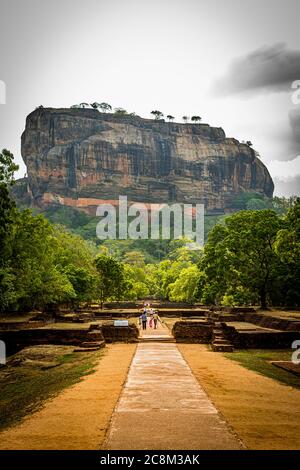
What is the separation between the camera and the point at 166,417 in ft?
24.6

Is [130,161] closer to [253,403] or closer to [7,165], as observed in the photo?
[7,165]

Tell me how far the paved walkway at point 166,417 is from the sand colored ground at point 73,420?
0.25 meters

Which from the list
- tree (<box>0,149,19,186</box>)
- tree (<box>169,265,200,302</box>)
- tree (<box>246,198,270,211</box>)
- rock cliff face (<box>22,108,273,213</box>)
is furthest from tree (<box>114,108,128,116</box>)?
tree (<box>0,149,19,186</box>)

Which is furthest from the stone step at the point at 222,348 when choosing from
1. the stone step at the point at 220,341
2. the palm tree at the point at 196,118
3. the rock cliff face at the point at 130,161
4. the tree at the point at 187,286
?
the palm tree at the point at 196,118

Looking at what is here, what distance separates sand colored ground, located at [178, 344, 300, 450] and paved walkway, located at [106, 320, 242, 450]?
0.25 m

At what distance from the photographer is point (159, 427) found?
6.86m

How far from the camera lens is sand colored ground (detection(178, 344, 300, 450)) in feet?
21.5

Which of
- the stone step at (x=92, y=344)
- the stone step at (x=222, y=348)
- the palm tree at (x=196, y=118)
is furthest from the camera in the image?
the palm tree at (x=196, y=118)

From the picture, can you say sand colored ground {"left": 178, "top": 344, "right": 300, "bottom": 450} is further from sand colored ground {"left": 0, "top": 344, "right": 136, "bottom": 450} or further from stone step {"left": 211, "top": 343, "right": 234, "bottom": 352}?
stone step {"left": 211, "top": 343, "right": 234, "bottom": 352}

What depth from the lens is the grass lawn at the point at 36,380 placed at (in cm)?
969

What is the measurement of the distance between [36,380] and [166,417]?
7000 millimetres

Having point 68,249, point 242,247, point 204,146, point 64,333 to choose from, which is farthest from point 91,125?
point 64,333

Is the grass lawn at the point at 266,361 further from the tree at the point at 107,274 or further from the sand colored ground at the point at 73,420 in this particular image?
the tree at the point at 107,274

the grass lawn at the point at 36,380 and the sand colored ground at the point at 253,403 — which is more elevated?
the sand colored ground at the point at 253,403
